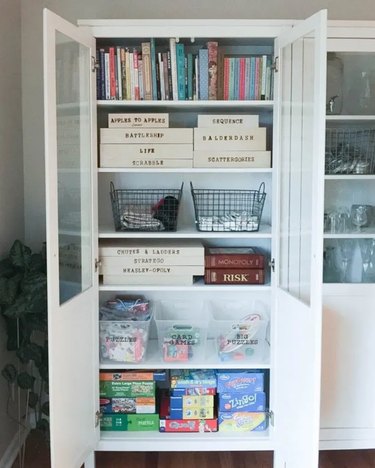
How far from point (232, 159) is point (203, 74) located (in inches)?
16.2

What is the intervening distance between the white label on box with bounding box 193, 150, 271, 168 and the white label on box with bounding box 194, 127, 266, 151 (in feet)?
0.08

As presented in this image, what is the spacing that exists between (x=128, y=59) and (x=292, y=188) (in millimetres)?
945

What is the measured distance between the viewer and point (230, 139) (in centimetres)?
235

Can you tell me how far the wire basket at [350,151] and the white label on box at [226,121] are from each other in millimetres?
393

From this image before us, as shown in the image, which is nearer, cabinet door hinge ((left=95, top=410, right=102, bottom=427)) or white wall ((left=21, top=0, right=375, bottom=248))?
cabinet door hinge ((left=95, top=410, right=102, bottom=427))

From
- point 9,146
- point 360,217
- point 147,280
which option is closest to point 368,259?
point 360,217

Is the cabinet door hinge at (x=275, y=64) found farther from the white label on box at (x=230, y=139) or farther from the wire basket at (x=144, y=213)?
the wire basket at (x=144, y=213)

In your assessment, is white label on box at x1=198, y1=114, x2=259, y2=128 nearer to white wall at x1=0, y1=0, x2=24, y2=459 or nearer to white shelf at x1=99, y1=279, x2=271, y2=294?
white shelf at x1=99, y1=279, x2=271, y2=294

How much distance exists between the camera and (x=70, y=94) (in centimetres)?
208

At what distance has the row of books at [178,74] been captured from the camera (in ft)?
7.63

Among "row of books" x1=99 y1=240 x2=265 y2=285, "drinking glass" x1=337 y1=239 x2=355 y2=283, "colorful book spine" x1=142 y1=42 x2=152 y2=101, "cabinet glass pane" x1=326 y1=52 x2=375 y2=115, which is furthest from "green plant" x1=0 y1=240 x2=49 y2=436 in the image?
"cabinet glass pane" x1=326 y1=52 x2=375 y2=115

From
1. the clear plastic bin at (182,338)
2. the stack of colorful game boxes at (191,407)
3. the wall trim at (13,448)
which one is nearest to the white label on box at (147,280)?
the clear plastic bin at (182,338)

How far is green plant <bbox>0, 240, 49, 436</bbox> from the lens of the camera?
214cm

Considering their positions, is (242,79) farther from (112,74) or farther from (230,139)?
(112,74)
